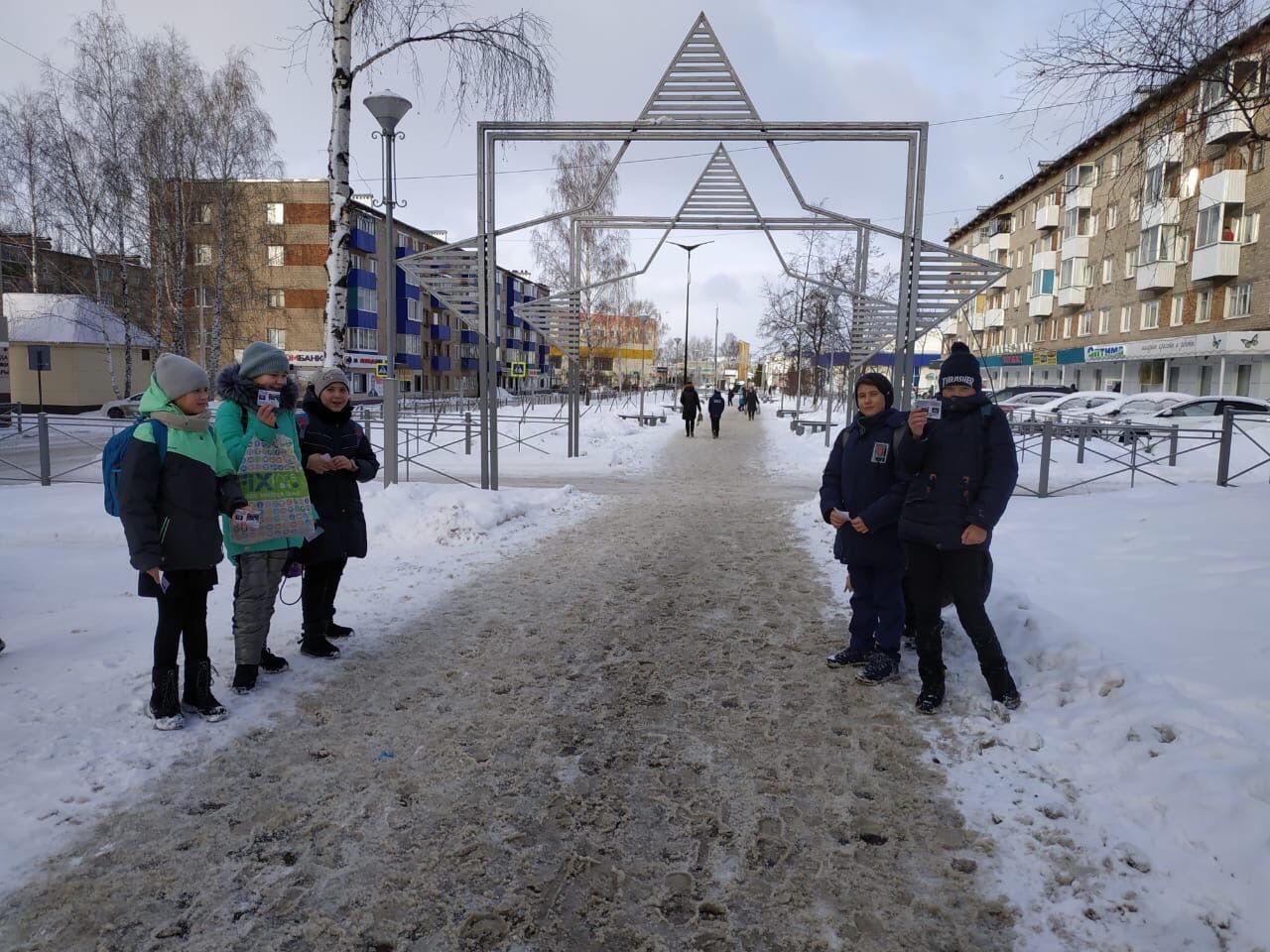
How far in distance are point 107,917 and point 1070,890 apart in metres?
3.15

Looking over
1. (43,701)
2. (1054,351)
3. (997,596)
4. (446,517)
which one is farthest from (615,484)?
(1054,351)

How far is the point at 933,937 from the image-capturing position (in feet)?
8.25

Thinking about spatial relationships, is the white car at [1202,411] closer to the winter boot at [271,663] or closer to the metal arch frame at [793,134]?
the metal arch frame at [793,134]

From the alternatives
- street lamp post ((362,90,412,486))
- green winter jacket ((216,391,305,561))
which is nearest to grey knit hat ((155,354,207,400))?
green winter jacket ((216,391,305,561))

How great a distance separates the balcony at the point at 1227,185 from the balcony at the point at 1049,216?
18416mm

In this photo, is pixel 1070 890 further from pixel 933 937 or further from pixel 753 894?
pixel 753 894

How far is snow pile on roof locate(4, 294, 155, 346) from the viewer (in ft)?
108

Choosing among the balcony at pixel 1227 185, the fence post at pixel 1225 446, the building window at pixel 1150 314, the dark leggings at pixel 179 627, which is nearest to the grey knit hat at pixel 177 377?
the dark leggings at pixel 179 627

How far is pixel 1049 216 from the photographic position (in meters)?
51.2

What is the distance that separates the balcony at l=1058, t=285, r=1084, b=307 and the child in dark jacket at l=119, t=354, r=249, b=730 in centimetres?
5197

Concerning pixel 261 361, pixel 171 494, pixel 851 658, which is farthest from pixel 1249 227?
pixel 171 494

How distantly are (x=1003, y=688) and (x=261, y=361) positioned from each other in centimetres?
427

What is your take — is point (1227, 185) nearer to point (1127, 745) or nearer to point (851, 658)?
point (851, 658)

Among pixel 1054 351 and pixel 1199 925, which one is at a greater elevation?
pixel 1054 351
